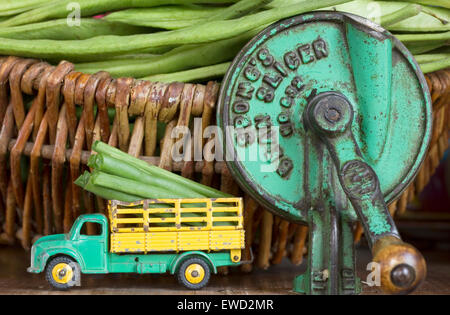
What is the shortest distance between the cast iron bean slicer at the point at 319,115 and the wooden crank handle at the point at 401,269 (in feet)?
0.33

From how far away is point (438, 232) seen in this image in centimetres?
118

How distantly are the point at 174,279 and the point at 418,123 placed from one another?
13.2 inches

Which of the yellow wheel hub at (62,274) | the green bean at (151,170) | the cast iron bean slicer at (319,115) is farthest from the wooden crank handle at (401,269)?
the yellow wheel hub at (62,274)

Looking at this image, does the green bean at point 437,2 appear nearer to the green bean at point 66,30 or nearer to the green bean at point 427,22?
the green bean at point 427,22

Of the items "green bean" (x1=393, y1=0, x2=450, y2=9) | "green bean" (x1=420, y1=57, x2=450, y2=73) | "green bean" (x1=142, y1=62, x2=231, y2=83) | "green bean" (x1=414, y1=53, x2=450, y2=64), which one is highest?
"green bean" (x1=393, y1=0, x2=450, y2=9)

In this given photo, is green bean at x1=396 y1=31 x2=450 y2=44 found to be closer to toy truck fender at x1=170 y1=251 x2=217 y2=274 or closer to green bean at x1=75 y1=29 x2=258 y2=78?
green bean at x1=75 y1=29 x2=258 y2=78

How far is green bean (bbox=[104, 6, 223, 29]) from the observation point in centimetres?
75

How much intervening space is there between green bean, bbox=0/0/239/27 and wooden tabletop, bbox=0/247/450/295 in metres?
0.33

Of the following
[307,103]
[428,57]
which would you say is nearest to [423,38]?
[428,57]

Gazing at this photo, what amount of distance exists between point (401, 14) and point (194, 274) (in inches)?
15.3

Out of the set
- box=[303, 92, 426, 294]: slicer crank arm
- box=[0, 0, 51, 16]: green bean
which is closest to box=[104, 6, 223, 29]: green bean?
box=[0, 0, 51, 16]: green bean

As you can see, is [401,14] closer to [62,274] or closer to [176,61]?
[176,61]

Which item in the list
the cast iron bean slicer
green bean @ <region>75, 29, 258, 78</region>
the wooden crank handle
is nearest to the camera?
the wooden crank handle

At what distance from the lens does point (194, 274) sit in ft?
2.06
